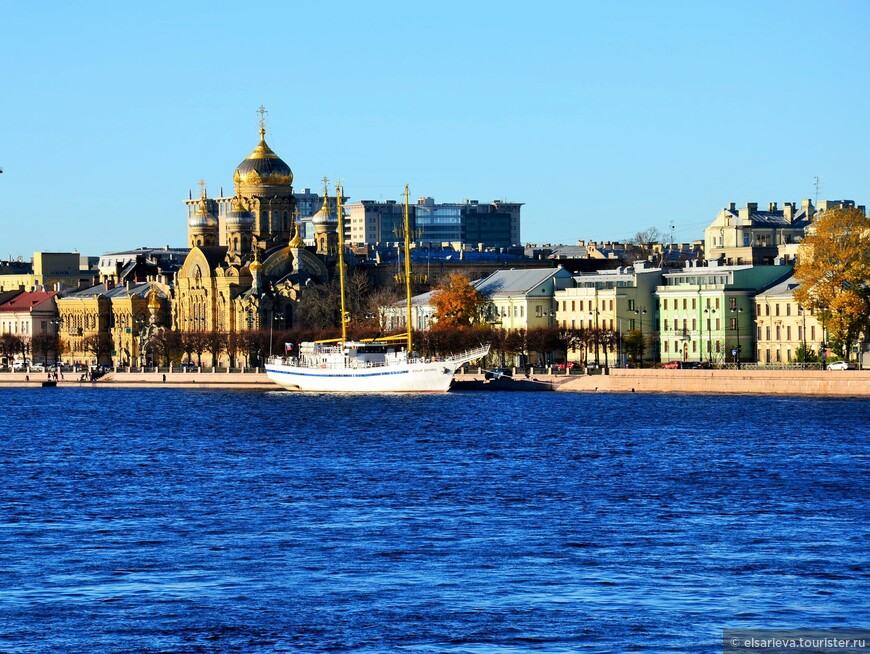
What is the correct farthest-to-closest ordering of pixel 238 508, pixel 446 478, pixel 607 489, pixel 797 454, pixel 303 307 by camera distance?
pixel 303 307 → pixel 797 454 → pixel 446 478 → pixel 607 489 → pixel 238 508

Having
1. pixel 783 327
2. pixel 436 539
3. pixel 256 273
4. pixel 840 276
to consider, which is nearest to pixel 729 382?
pixel 840 276

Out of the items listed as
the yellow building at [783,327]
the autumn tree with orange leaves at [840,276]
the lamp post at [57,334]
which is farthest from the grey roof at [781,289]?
the lamp post at [57,334]

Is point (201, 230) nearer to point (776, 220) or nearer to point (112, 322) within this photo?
point (112, 322)

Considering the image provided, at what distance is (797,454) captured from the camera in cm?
4575

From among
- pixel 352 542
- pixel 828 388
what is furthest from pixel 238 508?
pixel 828 388

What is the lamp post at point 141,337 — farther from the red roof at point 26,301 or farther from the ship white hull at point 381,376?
the ship white hull at point 381,376

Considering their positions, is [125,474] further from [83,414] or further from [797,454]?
[83,414]

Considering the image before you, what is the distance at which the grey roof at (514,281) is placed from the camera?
345ft

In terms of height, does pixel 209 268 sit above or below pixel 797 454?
above

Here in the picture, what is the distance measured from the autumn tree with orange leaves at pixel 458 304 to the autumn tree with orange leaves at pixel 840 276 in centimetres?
2506

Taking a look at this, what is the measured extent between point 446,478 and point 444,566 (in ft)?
43.3

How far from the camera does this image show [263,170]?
127 metres

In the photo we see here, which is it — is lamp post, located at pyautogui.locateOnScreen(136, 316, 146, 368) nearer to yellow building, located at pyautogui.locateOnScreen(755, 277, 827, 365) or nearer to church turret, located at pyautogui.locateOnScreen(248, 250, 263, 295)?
church turret, located at pyautogui.locateOnScreen(248, 250, 263, 295)

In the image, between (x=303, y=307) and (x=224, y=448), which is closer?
(x=224, y=448)
